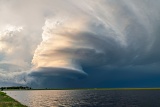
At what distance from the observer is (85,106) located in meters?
77.5

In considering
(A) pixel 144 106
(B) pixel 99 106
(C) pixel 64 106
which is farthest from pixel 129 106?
(C) pixel 64 106

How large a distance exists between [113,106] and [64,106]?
54.9ft

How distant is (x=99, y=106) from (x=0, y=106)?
3330 cm

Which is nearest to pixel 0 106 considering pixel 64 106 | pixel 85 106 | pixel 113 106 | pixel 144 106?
pixel 64 106

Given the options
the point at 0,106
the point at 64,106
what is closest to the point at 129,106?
the point at 64,106

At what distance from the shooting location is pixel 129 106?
75062mm

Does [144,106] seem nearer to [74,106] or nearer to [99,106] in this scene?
[99,106]

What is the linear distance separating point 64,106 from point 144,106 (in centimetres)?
2686

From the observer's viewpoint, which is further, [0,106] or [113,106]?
[113,106]

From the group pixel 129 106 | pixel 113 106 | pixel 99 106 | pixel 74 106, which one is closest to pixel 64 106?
pixel 74 106

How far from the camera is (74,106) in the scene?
255ft

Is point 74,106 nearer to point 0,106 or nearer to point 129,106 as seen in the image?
point 129,106

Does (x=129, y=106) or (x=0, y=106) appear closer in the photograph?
(x=0, y=106)

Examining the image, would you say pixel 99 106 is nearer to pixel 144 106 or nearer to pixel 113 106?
pixel 113 106
